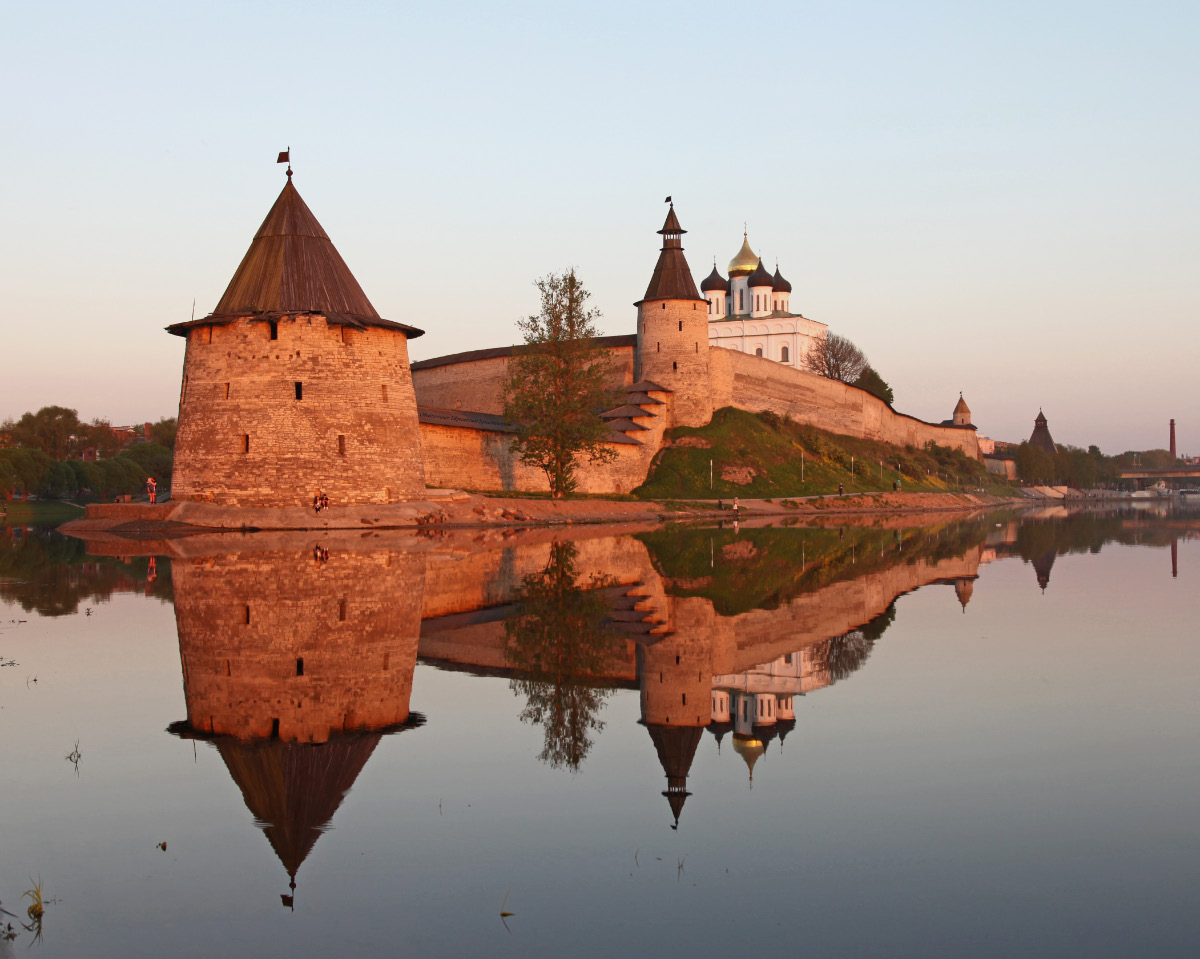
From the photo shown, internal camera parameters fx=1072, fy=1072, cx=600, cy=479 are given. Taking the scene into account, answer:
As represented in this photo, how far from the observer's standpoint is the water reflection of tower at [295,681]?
452 cm

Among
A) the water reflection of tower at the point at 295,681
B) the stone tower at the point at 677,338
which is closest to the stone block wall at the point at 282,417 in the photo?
the water reflection of tower at the point at 295,681

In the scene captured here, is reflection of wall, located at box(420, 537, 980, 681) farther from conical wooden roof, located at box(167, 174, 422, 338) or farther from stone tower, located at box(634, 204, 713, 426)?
stone tower, located at box(634, 204, 713, 426)

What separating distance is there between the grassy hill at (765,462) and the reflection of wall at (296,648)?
31.1m

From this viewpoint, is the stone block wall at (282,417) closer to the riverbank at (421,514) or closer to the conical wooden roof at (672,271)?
the riverbank at (421,514)

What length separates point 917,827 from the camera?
4.08 m

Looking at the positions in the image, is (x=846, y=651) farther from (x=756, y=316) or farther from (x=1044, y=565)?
(x=756, y=316)

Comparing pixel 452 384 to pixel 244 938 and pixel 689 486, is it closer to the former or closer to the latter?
pixel 689 486

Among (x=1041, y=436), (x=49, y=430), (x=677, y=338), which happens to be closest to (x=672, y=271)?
(x=677, y=338)

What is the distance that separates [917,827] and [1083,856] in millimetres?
587

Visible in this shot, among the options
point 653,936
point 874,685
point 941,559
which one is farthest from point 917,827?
point 941,559

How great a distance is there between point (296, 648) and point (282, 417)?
767 inches

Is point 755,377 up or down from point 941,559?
up

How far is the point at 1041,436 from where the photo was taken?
13425cm

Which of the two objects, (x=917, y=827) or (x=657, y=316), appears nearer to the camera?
(x=917, y=827)
